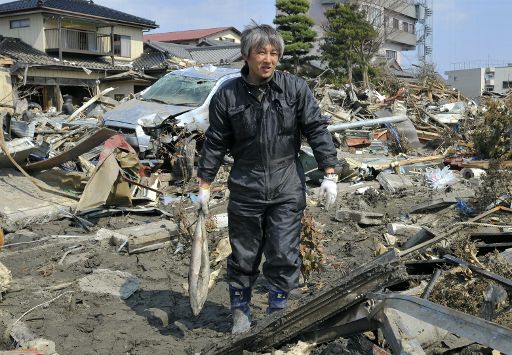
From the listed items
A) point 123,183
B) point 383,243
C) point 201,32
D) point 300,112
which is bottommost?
point 383,243

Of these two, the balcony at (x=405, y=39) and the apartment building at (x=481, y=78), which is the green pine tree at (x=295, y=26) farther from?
the balcony at (x=405, y=39)

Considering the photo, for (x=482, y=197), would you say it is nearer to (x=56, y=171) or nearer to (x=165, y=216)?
(x=165, y=216)

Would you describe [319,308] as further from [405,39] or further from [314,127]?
[405,39]

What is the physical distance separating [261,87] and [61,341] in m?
2.03

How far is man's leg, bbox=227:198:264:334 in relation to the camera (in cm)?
363

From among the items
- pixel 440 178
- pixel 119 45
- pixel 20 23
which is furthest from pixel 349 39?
pixel 440 178

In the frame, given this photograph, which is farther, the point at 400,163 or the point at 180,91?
the point at 400,163

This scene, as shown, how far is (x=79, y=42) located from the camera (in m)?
30.0

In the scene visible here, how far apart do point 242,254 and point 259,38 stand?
1358 millimetres

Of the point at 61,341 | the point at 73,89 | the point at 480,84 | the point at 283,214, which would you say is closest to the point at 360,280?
the point at 283,214

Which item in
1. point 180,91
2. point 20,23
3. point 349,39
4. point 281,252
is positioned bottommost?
point 281,252

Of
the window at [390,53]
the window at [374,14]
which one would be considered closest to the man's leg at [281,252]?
the window at [374,14]

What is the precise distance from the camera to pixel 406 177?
9625mm

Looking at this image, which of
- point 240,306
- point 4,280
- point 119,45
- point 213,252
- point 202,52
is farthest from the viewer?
point 202,52
